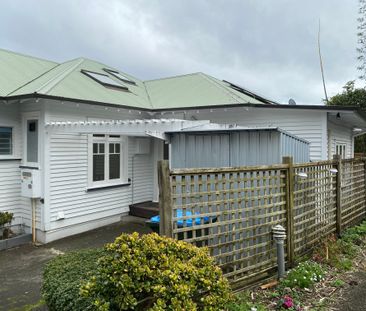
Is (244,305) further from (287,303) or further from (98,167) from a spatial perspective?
(98,167)

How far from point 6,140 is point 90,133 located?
2.13 m

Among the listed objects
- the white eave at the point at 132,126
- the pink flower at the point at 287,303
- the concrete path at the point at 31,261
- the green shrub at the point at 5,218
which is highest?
the white eave at the point at 132,126

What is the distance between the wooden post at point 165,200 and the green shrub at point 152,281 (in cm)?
45

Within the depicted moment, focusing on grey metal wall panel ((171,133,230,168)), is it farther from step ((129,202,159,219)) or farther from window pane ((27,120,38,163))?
window pane ((27,120,38,163))

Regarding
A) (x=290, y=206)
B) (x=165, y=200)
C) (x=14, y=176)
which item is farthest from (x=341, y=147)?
(x=14, y=176)

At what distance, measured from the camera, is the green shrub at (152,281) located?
2578mm

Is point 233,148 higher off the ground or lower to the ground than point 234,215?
higher

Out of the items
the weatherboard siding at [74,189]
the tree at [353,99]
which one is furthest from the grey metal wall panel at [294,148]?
the tree at [353,99]

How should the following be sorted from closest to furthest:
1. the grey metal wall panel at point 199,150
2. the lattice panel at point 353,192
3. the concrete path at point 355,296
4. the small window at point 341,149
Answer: the concrete path at point 355,296 → the grey metal wall panel at point 199,150 → the lattice panel at point 353,192 → the small window at point 341,149

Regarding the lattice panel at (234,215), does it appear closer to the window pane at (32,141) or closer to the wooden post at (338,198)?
the wooden post at (338,198)

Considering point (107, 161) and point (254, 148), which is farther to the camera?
point (107, 161)

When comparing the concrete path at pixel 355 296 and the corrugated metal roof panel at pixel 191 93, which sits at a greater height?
the corrugated metal roof panel at pixel 191 93

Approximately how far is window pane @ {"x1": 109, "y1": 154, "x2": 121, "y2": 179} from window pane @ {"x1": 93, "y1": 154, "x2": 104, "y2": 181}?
305 mm

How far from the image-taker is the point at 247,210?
419 centimetres
